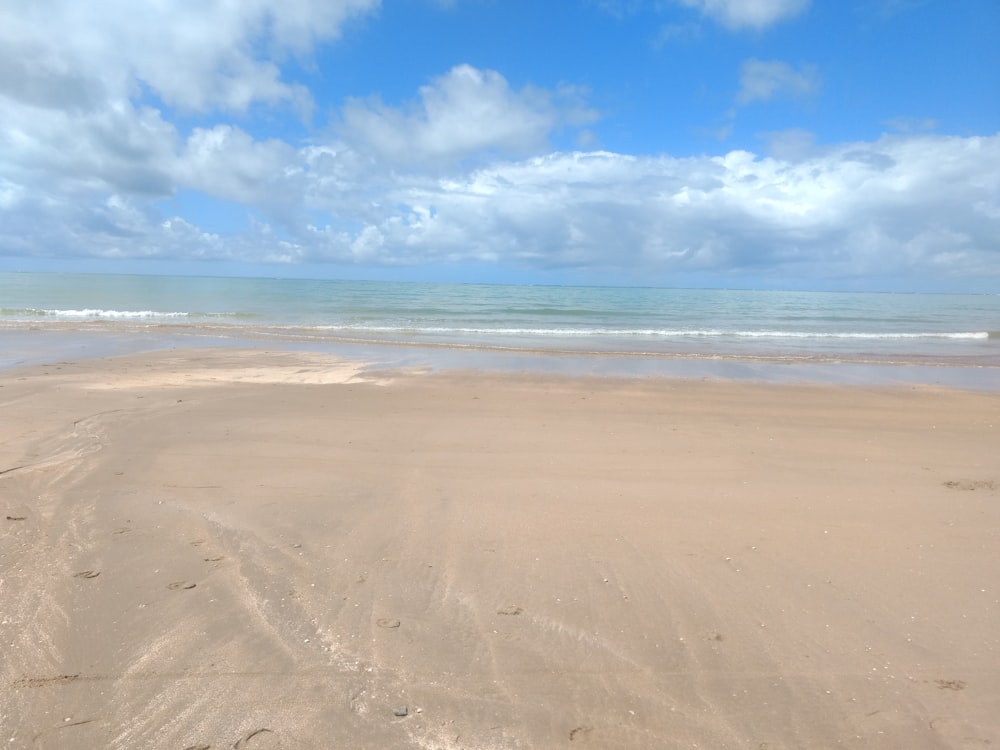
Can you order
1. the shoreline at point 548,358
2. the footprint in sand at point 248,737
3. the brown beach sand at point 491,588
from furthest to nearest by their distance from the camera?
the shoreline at point 548,358, the brown beach sand at point 491,588, the footprint in sand at point 248,737


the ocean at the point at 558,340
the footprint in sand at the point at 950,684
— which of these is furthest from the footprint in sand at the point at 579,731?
the ocean at the point at 558,340

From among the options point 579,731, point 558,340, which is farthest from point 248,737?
point 558,340

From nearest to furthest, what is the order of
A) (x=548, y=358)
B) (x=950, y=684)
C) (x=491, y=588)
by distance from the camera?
(x=950, y=684)
(x=491, y=588)
(x=548, y=358)

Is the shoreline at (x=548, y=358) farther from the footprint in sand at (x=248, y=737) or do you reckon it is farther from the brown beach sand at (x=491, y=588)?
the footprint in sand at (x=248, y=737)

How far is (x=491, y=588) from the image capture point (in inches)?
161

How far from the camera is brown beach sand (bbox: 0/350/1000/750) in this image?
2.89m

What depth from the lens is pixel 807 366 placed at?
1745 cm

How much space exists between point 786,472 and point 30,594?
6.95m

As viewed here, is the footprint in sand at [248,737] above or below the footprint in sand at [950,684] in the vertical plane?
above

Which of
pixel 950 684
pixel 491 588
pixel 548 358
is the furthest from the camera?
pixel 548 358

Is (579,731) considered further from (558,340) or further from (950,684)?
(558,340)

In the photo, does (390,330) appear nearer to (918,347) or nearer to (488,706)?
(918,347)

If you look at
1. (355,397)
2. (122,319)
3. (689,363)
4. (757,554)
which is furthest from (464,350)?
(122,319)

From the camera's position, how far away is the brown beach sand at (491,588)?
2.89 meters
